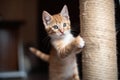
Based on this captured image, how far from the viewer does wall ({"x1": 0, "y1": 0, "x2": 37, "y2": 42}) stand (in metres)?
4.29

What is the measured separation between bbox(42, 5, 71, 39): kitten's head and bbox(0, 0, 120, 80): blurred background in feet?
0.29

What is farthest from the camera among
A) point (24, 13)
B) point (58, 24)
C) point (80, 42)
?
point (24, 13)

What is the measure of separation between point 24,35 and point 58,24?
324 cm

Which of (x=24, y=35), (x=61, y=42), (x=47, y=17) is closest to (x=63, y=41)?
(x=61, y=42)

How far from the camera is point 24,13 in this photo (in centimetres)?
435

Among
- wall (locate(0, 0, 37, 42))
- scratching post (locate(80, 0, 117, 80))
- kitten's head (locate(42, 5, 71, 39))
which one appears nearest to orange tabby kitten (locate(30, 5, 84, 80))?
kitten's head (locate(42, 5, 71, 39))

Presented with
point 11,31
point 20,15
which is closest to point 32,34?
point 20,15

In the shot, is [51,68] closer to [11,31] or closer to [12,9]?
[11,31]

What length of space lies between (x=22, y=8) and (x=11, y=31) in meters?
1.07

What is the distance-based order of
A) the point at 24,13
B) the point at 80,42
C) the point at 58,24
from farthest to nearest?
the point at 24,13
the point at 58,24
the point at 80,42

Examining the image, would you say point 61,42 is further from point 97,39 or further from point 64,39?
point 97,39

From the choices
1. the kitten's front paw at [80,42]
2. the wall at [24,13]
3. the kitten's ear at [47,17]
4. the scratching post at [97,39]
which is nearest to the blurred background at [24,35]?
the wall at [24,13]

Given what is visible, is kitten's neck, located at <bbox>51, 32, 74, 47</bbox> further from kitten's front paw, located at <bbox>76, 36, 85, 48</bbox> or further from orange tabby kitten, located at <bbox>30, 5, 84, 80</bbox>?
kitten's front paw, located at <bbox>76, 36, 85, 48</bbox>

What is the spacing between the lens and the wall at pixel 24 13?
4285 mm
